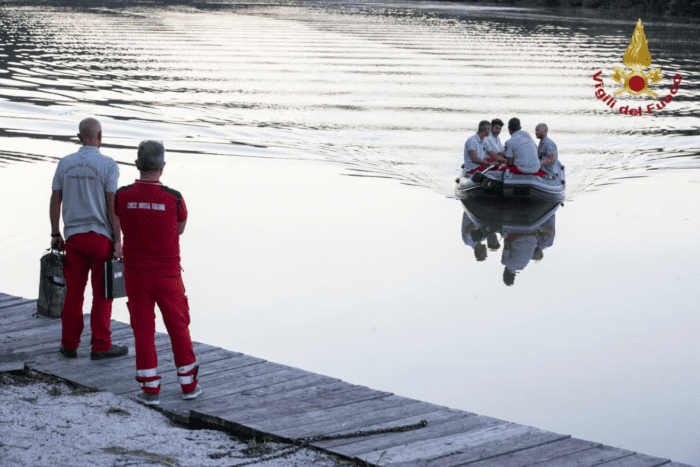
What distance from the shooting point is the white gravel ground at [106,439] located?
503cm

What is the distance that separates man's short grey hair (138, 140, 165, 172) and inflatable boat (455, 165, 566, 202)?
1214 cm

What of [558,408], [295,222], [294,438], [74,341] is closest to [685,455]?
[558,408]

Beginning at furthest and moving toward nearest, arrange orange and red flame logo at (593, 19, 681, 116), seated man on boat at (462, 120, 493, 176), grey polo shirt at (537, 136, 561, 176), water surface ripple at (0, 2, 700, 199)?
orange and red flame logo at (593, 19, 681, 116) < water surface ripple at (0, 2, 700, 199) < grey polo shirt at (537, 136, 561, 176) < seated man on boat at (462, 120, 493, 176)

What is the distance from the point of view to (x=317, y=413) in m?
5.93

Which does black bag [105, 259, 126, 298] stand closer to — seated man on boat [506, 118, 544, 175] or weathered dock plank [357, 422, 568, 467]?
weathered dock plank [357, 422, 568, 467]

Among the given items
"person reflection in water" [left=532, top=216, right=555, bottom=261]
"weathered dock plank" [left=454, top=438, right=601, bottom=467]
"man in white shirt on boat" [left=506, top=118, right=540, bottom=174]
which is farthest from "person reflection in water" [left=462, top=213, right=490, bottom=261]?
"weathered dock plank" [left=454, top=438, right=601, bottom=467]

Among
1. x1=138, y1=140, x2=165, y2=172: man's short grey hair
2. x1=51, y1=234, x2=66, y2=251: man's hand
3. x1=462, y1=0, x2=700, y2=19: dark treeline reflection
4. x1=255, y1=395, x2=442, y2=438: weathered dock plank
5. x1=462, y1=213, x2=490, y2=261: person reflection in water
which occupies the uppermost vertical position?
x1=462, y1=0, x2=700, y2=19: dark treeline reflection

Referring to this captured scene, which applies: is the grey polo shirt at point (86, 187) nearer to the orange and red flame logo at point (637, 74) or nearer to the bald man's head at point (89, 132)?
the bald man's head at point (89, 132)

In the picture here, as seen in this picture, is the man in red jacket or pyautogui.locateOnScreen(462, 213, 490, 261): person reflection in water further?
pyautogui.locateOnScreen(462, 213, 490, 261): person reflection in water

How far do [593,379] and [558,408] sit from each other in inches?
35.3

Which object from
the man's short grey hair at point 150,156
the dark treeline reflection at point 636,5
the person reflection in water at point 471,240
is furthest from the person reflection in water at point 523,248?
the dark treeline reflection at point 636,5

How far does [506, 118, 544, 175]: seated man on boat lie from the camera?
16.6 m

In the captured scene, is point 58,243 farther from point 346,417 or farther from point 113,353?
point 346,417

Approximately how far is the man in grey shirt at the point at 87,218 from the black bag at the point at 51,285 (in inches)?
35.1
